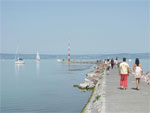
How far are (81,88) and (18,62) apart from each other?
11756 centimetres

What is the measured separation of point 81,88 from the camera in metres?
31.8

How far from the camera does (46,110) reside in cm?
2072

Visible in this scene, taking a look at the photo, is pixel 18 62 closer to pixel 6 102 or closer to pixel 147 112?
pixel 6 102

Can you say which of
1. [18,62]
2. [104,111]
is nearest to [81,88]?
[104,111]

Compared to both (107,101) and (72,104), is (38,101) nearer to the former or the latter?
(72,104)

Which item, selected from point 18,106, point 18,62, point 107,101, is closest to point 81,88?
point 18,106

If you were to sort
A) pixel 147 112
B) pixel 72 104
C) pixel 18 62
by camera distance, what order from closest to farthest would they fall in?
pixel 147 112 → pixel 72 104 → pixel 18 62

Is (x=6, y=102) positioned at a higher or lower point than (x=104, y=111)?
lower

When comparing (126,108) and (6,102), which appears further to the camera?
(6,102)

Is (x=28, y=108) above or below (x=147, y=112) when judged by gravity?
below

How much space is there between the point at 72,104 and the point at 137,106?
1033 centimetres

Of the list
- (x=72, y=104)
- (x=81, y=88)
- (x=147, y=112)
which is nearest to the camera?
(x=147, y=112)

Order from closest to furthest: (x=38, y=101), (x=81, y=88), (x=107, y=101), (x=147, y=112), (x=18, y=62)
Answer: (x=147, y=112), (x=107, y=101), (x=38, y=101), (x=81, y=88), (x=18, y=62)

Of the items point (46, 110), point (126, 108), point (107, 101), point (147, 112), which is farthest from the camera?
point (46, 110)
